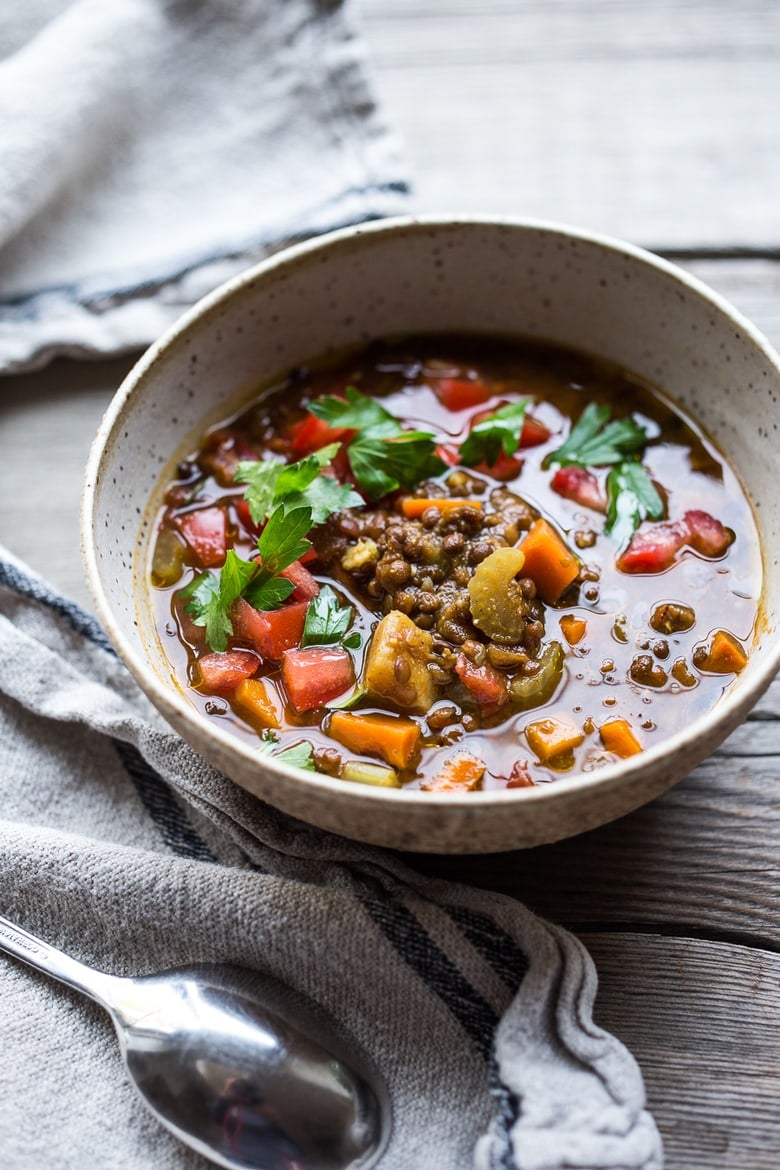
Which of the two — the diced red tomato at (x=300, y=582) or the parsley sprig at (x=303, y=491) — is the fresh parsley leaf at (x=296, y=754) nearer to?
the diced red tomato at (x=300, y=582)

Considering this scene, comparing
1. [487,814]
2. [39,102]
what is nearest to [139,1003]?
[487,814]

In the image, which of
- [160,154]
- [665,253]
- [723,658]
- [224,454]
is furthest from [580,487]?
[160,154]

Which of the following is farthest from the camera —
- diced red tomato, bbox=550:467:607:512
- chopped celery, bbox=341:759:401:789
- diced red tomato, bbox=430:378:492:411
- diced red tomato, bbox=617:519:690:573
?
diced red tomato, bbox=430:378:492:411

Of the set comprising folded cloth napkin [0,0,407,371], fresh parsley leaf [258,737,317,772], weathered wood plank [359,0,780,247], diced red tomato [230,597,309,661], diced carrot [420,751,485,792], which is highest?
weathered wood plank [359,0,780,247]

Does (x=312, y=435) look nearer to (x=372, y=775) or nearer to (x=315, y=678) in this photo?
(x=315, y=678)

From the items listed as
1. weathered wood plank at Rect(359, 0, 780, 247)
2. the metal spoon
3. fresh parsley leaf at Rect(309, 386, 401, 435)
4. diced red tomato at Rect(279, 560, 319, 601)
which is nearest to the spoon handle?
the metal spoon

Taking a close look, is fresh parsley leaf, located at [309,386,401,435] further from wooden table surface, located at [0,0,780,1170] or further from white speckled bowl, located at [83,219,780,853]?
wooden table surface, located at [0,0,780,1170]

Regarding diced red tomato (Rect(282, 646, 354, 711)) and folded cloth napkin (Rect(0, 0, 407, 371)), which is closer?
diced red tomato (Rect(282, 646, 354, 711))

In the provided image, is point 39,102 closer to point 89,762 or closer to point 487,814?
point 89,762
